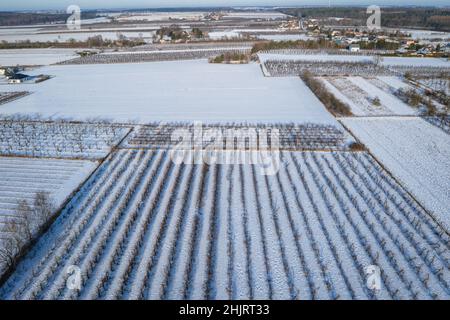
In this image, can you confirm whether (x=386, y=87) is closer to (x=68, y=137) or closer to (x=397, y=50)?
(x=397, y=50)

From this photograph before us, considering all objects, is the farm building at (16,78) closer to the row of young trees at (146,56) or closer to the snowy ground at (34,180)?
the row of young trees at (146,56)

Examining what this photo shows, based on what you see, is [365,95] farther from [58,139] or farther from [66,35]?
[66,35]

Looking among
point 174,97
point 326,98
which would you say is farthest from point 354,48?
point 174,97

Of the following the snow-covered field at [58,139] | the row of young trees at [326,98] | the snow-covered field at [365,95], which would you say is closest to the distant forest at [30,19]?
the snow-covered field at [58,139]

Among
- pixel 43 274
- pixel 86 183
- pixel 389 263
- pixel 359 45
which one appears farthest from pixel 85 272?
pixel 359 45
